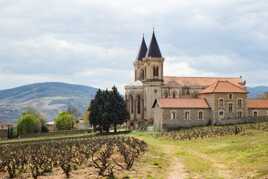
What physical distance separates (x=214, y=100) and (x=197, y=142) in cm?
2786

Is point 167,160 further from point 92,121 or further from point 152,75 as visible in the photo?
point 152,75

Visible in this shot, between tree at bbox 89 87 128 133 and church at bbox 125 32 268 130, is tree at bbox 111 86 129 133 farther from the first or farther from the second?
church at bbox 125 32 268 130

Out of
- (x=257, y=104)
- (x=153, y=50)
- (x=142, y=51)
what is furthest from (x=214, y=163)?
(x=142, y=51)

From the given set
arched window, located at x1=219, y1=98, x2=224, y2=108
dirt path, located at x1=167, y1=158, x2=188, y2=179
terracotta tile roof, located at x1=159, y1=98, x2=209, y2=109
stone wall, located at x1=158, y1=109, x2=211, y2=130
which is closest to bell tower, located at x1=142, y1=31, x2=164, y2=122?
A: terracotta tile roof, located at x1=159, y1=98, x2=209, y2=109

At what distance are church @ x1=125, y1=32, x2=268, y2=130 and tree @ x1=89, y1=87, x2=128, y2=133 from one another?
5.78 meters

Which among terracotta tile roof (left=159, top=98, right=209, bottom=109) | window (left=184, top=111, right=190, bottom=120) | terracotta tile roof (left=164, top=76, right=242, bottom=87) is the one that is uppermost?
terracotta tile roof (left=164, top=76, right=242, bottom=87)

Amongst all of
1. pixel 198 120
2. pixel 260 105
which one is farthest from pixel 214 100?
pixel 260 105

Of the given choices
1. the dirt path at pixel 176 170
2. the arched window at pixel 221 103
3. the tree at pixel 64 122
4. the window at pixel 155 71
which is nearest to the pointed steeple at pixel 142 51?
the window at pixel 155 71

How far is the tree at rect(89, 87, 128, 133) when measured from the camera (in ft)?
264

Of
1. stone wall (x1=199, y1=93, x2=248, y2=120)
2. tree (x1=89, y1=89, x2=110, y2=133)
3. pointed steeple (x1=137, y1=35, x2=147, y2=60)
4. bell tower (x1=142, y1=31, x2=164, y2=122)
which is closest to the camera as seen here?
stone wall (x1=199, y1=93, x2=248, y2=120)

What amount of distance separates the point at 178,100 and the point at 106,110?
472 inches

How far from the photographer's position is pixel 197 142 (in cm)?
5309

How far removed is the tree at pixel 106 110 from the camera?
264 ft

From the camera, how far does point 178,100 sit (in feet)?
260
